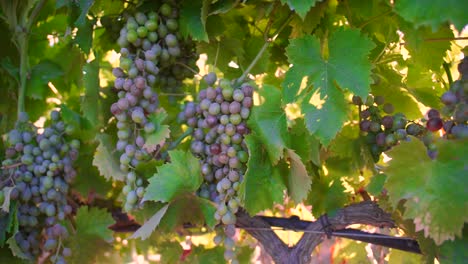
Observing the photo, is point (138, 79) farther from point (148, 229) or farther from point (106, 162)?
point (148, 229)

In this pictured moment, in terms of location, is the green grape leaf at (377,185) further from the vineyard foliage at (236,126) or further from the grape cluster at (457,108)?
the grape cluster at (457,108)

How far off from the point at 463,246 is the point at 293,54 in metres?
0.49

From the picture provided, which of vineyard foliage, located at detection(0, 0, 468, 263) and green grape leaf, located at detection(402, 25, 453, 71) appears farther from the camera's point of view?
green grape leaf, located at detection(402, 25, 453, 71)

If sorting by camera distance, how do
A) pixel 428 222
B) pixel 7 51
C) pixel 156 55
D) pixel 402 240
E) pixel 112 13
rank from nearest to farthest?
pixel 428 222 → pixel 156 55 → pixel 402 240 → pixel 112 13 → pixel 7 51

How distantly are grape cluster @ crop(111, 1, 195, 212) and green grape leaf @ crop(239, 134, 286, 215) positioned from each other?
0.76 ft

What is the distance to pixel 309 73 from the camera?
110cm

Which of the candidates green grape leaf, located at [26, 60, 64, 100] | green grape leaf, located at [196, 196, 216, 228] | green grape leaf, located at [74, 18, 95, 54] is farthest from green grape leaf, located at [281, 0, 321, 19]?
green grape leaf, located at [26, 60, 64, 100]

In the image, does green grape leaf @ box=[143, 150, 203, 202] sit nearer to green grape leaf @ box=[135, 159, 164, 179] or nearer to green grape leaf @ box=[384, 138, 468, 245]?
green grape leaf @ box=[135, 159, 164, 179]

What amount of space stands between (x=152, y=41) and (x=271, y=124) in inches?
13.8

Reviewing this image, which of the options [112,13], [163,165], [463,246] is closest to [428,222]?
[463,246]

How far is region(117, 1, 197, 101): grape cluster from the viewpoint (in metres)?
1.19

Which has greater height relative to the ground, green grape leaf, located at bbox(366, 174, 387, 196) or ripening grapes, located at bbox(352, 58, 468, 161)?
ripening grapes, located at bbox(352, 58, 468, 161)

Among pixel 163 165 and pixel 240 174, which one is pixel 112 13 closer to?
pixel 163 165

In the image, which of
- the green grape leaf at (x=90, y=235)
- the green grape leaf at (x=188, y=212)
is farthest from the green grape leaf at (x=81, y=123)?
the green grape leaf at (x=188, y=212)
